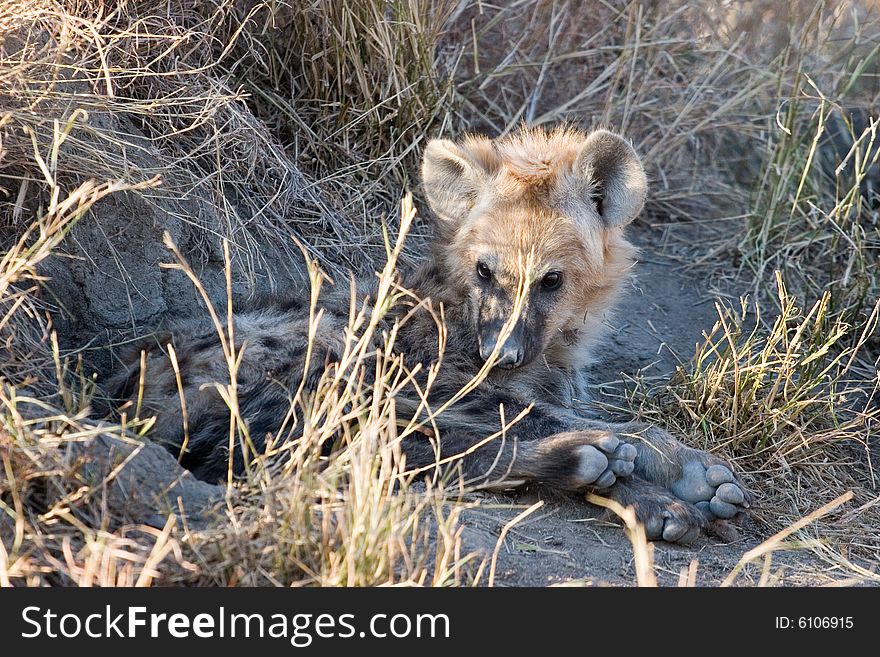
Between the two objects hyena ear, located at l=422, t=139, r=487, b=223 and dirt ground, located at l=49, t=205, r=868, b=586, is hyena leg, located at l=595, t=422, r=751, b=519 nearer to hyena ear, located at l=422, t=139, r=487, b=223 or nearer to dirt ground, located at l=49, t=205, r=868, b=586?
dirt ground, located at l=49, t=205, r=868, b=586

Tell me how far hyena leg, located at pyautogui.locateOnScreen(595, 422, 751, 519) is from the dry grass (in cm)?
21

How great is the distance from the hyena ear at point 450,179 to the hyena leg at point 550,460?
852 millimetres

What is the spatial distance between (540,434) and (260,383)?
0.81m

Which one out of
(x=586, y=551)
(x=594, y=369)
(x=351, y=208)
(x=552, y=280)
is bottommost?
(x=586, y=551)

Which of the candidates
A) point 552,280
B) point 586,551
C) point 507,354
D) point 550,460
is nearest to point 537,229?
point 552,280

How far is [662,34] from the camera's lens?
190 inches

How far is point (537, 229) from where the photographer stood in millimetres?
3059

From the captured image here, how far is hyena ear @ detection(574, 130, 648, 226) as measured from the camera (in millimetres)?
3066

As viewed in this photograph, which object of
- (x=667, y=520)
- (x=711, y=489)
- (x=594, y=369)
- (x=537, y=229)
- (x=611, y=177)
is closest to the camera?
(x=667, y=520)

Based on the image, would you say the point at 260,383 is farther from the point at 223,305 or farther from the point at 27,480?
the point at 27,480

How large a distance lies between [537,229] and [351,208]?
3.62 ft

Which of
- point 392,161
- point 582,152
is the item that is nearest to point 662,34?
point 392,161

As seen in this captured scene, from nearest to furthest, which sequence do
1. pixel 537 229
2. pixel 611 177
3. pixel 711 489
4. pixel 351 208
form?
pixel 711 489
pixel 537 229
pixel 611 177
pixel 351 208

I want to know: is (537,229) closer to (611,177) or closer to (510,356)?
(611,177)
